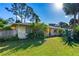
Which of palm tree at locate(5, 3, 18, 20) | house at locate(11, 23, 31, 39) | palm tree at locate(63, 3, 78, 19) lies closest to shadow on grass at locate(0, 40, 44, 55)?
house at locate(11, 23, 31, 39)

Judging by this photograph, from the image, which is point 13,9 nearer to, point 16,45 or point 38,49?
Result: point 16,45

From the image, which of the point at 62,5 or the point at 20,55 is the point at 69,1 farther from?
the point at 20,55

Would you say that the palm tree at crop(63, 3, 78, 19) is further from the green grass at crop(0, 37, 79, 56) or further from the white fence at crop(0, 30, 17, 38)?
the white fence at crop(0, 30, 17, 38)

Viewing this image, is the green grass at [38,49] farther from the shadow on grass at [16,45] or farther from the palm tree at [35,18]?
the palm tree at [35,18]

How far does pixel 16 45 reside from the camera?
1047 centimetres

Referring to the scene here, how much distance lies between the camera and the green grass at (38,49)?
10398 mm

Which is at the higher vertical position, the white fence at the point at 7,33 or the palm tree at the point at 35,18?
the palm tree at the point at 35,18

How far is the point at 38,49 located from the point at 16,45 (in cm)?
40

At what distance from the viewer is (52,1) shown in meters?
10.4

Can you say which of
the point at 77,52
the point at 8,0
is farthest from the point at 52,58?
the point at 8,0

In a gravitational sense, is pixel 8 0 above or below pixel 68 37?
above

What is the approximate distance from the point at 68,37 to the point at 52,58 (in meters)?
0.49

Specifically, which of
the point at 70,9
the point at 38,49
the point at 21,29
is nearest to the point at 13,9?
the point at 21,29

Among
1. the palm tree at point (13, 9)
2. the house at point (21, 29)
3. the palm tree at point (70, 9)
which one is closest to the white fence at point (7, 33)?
the house at point (21, 29)
